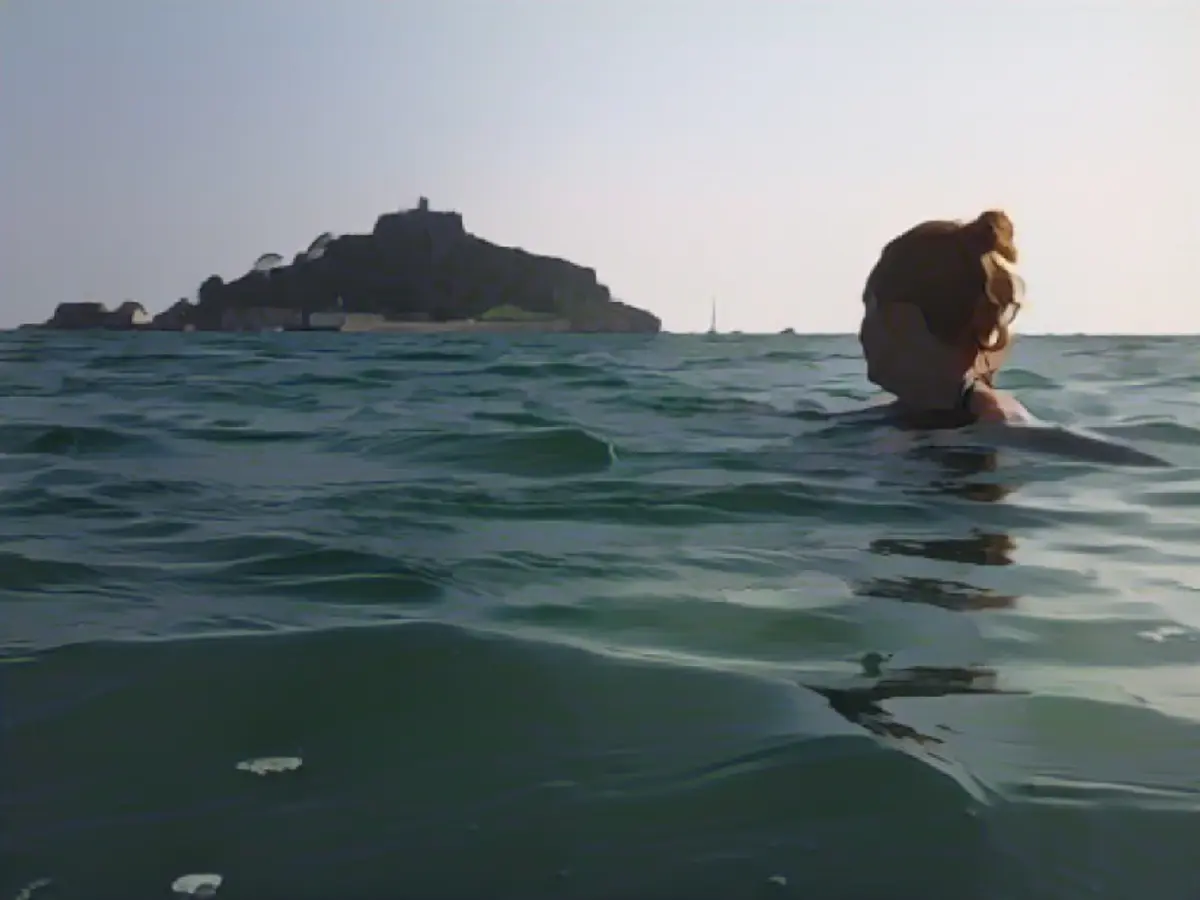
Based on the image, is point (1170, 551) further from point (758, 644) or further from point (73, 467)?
point (73, 467)

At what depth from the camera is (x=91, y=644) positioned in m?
2.51

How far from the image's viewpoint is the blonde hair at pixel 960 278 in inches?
205

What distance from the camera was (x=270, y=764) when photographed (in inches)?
73.9

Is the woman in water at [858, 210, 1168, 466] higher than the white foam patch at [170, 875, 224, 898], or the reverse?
the woman in water at [858, 210, 1168, 466]

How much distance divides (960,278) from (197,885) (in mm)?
4505

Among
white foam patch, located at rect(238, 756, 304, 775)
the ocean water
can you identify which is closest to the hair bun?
the ocean water

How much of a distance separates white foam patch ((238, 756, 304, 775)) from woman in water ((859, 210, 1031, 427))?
13.6ft

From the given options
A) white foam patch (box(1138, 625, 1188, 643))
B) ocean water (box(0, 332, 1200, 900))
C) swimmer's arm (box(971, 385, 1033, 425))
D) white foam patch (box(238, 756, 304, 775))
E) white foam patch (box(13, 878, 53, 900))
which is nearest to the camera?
white foam patch (box(13, 878, 53, 900))

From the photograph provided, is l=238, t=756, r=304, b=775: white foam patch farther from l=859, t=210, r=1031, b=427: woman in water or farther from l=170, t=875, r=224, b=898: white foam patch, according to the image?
l=859, t=210, r=1031, b=427: woman in water

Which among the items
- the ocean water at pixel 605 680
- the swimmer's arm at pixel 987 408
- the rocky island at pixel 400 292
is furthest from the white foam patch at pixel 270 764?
the rocky island at pixel 400 292

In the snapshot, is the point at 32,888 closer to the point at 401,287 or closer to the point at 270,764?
the point at 270,764

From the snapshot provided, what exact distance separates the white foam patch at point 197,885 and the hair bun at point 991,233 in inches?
178

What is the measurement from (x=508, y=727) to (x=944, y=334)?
3931mm

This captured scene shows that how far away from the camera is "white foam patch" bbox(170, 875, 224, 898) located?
1.49 m
